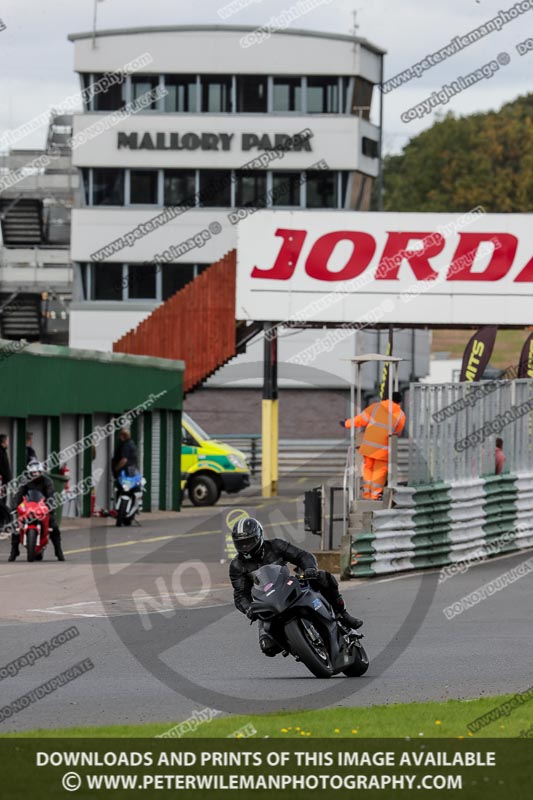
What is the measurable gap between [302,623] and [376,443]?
36.7 feet

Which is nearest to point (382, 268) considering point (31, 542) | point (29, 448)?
point (29, 448)

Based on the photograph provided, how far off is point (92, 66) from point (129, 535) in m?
34.3

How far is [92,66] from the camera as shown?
60.5m

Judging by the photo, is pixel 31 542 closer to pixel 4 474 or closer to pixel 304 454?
pixel 4 474

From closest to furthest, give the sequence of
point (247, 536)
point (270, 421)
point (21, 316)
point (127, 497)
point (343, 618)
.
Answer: point (247, 536), point (343, 618), point (127, 497), point (270, 421), point (21, 316)

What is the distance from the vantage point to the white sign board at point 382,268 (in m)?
41.9

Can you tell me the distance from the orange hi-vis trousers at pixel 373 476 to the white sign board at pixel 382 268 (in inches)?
745

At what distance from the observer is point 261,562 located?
12.7 m

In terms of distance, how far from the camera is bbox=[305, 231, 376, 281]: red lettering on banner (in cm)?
4194

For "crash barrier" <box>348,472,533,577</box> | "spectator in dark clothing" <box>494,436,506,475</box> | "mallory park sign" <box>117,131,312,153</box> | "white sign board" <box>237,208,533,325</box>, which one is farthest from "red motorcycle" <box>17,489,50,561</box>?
"mallory park sign" <box>117,131,312,153</box>

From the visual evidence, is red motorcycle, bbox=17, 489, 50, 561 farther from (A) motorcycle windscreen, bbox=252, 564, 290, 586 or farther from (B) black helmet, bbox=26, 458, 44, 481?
(A) motorcycle windscreen, bbox=252, 564, 290, 586

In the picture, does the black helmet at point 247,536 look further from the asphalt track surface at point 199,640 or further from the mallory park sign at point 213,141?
the mallory park sign at point 213,141

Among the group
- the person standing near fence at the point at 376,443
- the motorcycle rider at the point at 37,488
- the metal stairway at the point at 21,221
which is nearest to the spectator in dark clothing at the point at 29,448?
the motorcycle rider at the point at 37,488

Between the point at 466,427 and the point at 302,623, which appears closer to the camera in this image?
the point at 302,623
